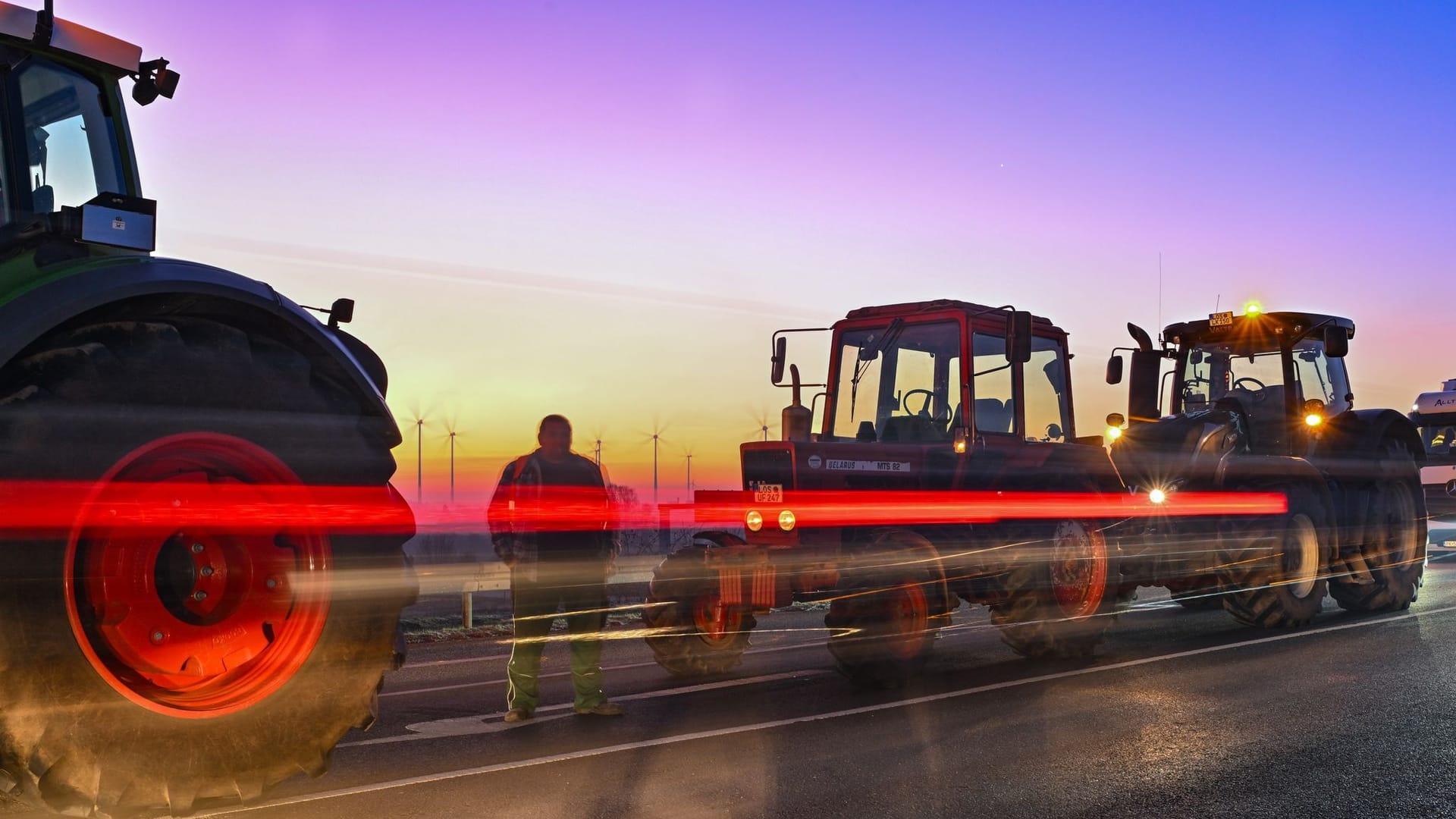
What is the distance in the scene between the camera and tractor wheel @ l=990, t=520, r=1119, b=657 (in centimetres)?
1027

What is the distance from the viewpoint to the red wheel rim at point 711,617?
9438 mm

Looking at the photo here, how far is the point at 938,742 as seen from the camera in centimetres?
706

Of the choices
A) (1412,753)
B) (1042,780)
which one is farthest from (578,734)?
(1412,753)

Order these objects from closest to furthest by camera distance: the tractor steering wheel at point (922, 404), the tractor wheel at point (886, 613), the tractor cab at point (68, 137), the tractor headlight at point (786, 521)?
the tractor cab at point (68, 137) < the tractor wheel at point (886, 613) < the tractor headlight at point (786, 521) < the tractor steering wheel at point (922, 404)

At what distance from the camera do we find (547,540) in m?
8.10

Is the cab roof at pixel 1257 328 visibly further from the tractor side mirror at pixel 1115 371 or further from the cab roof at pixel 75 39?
the cab roof at pixel 75 39

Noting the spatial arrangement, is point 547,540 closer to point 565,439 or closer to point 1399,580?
point 565,439

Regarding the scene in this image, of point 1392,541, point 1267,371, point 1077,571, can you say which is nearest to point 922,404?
point 1077,571

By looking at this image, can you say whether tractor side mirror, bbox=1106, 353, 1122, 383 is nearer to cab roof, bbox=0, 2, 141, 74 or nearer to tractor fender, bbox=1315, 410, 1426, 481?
tractor fender, bbox=1315, 410, 1426, 481

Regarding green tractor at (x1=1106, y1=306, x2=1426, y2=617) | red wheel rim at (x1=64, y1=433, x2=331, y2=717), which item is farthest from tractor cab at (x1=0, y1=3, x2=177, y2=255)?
green tractor at (x1=1106, y1=306, x2=1426, y2=617)

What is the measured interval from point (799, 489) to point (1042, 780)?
399 centimetres

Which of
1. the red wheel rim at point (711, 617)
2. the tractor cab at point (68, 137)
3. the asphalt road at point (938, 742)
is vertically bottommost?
the asphalt road at point (938, 742)

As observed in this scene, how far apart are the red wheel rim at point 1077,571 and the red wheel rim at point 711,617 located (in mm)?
2939

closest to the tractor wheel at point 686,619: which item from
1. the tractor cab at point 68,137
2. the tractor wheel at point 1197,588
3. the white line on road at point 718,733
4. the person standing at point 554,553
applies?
the person standing at point 554,553
